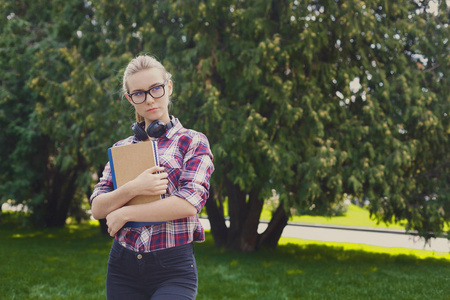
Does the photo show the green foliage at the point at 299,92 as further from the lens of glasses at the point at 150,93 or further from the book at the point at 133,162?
the book at the point at 133,162

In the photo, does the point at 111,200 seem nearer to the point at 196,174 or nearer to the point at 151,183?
→ the point at 151,183

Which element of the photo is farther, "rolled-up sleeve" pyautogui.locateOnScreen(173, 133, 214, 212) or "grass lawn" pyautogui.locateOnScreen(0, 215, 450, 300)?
"grass lawn" pyautogui.locateOnScreen(0, 215, 450, 300)

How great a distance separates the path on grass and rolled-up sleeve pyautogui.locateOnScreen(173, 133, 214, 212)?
13.4m

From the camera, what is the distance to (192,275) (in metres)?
2.04

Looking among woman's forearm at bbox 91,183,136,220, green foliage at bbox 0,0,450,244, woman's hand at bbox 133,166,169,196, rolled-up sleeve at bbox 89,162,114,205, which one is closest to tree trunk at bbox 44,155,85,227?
green foliage at bbox 0,0,450,244

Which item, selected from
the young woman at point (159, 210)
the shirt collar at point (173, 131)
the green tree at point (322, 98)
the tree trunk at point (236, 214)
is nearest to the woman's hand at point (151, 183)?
the young woman at point (159, 210)

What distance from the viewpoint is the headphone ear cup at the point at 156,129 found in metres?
2.07

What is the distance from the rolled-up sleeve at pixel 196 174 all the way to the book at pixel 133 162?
4.6 inches

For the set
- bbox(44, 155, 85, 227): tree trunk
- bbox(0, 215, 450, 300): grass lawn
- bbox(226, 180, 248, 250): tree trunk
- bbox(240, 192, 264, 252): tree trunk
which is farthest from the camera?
bbox(44, 155, 85, 227): tree trunk

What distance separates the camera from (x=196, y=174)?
6.48ft

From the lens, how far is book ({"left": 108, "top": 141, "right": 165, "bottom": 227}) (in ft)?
6.27

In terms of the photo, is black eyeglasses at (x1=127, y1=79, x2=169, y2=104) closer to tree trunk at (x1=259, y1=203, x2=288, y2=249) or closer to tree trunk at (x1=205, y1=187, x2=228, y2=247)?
tree trunk at (x1=259, y1=203, x2=288, y2=249)

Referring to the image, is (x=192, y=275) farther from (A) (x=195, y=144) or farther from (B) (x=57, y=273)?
(B) (x=57, y=273)

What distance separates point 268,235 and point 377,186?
354 centimetres
